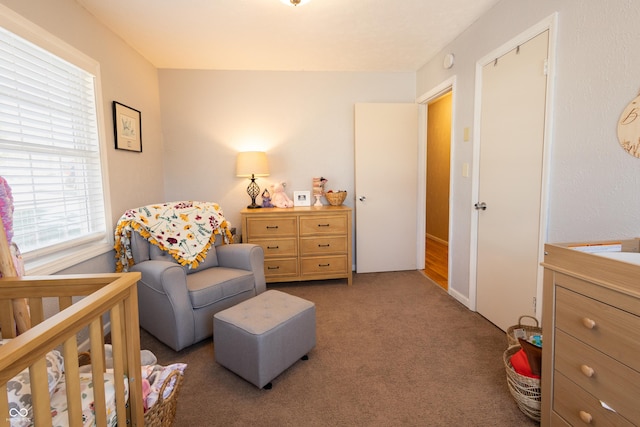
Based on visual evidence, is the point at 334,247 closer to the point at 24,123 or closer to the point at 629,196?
the point at 629,196

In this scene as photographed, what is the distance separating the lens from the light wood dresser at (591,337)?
3.23ft

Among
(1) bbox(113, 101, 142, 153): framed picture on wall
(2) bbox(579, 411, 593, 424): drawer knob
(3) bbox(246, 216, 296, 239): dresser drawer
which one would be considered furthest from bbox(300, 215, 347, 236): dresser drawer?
(2) bbox(579, 411, 593, 424): drawer knob

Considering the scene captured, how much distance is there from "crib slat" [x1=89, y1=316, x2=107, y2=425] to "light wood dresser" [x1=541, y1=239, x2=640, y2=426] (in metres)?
1.62

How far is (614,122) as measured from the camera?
1.44 m

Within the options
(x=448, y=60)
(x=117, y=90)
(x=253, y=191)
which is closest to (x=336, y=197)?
(x=253, y=191)

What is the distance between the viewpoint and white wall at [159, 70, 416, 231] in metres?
3.46

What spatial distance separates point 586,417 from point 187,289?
2.08 m

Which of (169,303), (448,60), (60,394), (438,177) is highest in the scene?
(448,60)

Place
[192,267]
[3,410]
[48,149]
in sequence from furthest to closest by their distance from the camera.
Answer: [192,267]
[48,149]
[3,410]

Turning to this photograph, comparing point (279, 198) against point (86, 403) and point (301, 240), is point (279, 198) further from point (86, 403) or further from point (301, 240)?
point (86, 403)

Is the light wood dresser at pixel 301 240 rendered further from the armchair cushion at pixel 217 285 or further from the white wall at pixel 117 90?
the white wall at pixel 117 90

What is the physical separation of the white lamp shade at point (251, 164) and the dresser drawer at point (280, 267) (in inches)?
36.6

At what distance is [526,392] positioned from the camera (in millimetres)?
1430

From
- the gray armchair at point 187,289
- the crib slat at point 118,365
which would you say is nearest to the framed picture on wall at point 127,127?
the gray armchair at point 187,289
